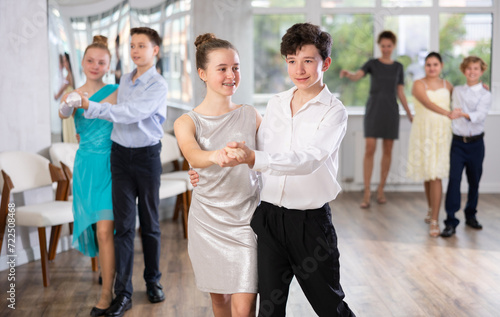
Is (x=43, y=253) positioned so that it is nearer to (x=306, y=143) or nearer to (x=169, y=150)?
(x=169, y=150)

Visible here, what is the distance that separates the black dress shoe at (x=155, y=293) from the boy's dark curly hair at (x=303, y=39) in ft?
6.13

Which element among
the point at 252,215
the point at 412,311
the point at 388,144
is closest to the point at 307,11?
the point at 388,144

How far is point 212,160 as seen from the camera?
2.05 meters

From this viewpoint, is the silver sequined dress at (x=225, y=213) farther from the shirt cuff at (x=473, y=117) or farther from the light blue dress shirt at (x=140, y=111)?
the shirt cuff at (x=473, y=117)

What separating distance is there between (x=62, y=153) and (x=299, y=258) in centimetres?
282

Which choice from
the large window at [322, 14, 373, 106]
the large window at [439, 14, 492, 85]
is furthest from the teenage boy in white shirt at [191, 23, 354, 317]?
the large window at [439, 14, 492, 85]

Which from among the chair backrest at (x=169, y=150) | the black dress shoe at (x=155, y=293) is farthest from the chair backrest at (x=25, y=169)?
the chair backrest at (x=169, y=150)

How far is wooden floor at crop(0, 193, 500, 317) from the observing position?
3.40m

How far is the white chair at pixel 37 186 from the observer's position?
3.83 meters

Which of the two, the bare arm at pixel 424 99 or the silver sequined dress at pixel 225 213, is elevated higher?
the bare arm at pixel 424 99

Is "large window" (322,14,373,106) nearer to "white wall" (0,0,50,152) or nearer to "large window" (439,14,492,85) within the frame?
"large window" (439,14,492,85)

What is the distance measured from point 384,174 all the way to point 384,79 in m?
1.03

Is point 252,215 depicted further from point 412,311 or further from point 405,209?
point 405,209

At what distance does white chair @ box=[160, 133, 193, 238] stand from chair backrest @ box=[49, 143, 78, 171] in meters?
0.84
